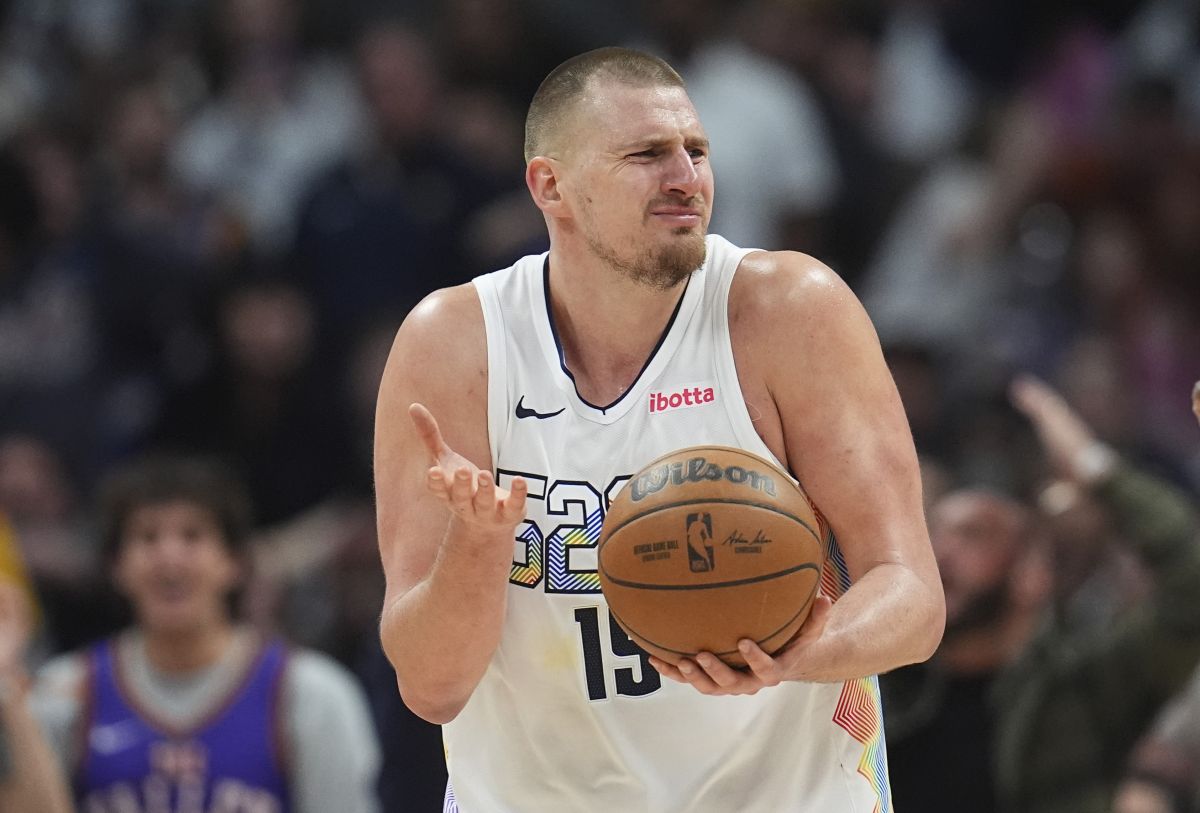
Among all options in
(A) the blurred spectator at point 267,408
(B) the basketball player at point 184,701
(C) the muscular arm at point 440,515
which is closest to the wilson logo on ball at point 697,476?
(C) the muscular arm at point 440,515

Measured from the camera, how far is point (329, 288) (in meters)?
11.2

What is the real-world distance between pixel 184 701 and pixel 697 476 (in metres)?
3.54

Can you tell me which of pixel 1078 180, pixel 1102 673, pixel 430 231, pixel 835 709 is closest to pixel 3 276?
pixel 430 231

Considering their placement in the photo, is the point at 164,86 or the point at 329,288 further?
the point at 164,86

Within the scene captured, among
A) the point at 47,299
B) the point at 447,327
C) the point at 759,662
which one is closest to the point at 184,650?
the point at 447,327

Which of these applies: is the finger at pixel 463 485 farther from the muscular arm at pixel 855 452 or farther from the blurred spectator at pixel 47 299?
the blurred spectator at pixel 47 299

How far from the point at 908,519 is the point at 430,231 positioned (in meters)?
6.68

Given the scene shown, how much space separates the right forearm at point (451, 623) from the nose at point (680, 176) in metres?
1.00

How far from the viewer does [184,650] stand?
286 inches

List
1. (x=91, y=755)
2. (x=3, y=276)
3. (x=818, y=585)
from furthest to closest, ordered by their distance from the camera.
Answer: (x=3, y=276) → (x=91, y=755) → (x=818, y=585)

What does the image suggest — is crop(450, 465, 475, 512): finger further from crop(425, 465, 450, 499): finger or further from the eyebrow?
Answer: the eyebrow

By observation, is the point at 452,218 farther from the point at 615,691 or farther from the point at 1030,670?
the point at 615,691

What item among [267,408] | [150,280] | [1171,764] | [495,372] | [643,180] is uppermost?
[150,280]

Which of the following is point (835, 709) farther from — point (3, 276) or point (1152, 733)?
point (3, 276)
